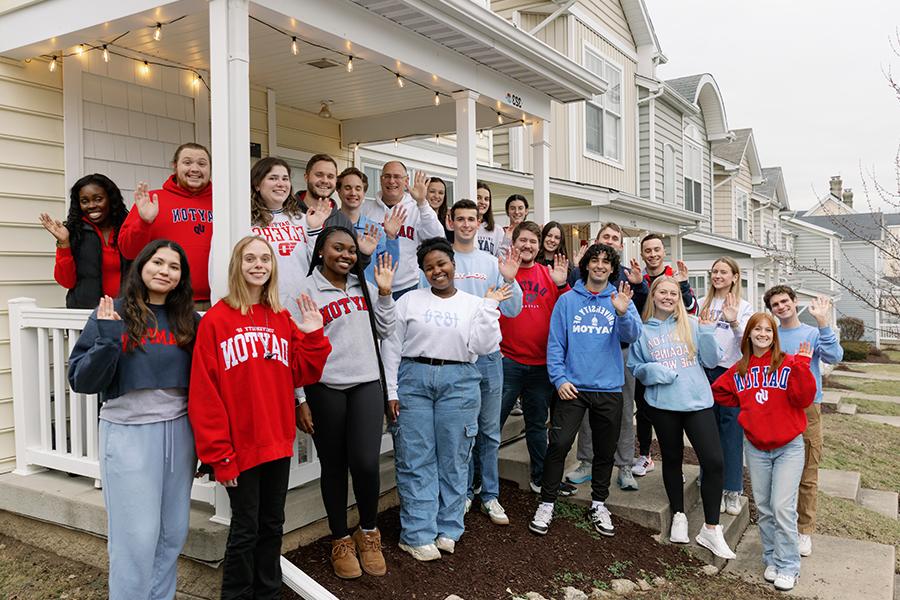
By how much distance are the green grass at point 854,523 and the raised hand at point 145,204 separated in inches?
220

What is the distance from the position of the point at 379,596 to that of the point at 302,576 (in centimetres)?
39

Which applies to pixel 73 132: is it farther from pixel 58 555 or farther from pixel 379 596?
pixel 379 596

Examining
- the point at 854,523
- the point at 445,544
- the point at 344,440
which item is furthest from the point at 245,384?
the point at 854,523

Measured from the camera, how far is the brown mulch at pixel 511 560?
11.2ft

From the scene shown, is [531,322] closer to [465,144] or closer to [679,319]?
[679,319]

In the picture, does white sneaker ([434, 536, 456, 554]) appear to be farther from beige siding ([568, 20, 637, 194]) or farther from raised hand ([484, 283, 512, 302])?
beige siding ([568, 20, 637, 194])

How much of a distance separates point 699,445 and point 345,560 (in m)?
2.45

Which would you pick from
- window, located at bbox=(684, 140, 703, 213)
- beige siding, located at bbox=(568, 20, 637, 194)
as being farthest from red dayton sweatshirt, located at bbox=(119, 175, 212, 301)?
window, located at bbox=(684, 140, 703, 213)

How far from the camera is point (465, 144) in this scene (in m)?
5.38

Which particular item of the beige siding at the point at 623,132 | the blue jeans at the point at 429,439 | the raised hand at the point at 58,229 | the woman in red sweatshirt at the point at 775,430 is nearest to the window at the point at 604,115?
the beige siding at the point at 623,132

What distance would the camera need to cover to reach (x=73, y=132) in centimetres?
469

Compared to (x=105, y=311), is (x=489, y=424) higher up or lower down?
lower down

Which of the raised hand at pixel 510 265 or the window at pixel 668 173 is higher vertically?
the window at pixel 668 173

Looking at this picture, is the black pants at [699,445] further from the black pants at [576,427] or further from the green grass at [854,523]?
the green grass at [854,523]
